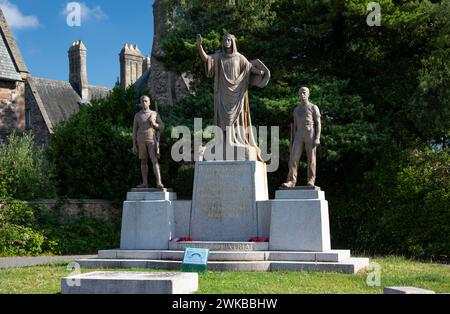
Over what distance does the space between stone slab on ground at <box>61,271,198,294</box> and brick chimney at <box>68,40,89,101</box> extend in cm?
4656

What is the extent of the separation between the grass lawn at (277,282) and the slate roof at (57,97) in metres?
34.5

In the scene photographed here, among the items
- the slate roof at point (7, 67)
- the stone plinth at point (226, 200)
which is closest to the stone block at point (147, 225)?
the stone plinth at point (226, 200)

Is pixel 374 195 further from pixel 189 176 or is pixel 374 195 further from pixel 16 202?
pixel 16 202

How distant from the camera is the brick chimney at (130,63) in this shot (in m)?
53.7

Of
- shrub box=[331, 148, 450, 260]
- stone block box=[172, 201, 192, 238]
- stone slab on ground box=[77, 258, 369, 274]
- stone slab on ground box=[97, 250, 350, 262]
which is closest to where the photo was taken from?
stone slab on ground box=[77, 258, 369, 274]

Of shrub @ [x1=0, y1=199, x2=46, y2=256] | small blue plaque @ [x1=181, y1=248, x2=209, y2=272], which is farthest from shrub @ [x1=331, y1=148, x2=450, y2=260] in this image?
shrub @ [x1=0, y1=199, x2=46, y2=256]

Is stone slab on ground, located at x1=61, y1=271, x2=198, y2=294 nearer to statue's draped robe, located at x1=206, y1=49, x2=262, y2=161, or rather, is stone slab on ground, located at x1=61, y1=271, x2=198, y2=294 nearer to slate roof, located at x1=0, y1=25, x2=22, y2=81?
statue's draped robe, located at x1=206, y1=49, x2=262, y2=161

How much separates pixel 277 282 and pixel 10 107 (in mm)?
23233

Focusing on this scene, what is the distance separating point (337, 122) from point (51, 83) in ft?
120

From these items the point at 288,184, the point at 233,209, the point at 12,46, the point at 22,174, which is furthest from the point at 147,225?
the point at 12,46

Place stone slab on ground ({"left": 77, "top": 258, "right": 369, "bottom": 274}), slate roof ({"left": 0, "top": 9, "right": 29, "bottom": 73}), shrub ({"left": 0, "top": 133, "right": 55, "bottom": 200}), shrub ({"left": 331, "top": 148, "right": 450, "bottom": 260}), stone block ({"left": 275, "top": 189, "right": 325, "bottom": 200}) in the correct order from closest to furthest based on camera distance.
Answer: stone slab on ground ({"left": 77, "top": 258, "right": 369, "bottom": 274}) < stone block ({"left": 275, "top": 189, "right": 325, "bottom": 200}) < shrub ({"left": 331, "top": 148, "right": 450, "bottom": 260}) < shrub ({"left": 0, "top": 133, "right": 55, "bottom": 200}) < slate roof ({"left": 0, "top": 9, "right": 29, "bottom": 73})

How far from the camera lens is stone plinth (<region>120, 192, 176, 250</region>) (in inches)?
529

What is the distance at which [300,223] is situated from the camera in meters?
12.8

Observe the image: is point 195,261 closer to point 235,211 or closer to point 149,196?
point 235,211
